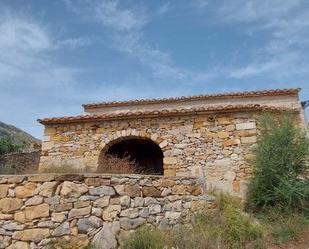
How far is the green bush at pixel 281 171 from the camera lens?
7.52 metres

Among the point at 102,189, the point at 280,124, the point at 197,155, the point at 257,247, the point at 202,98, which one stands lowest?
the point at 257,247

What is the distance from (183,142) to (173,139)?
30 cm

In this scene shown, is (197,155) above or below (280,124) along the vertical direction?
below

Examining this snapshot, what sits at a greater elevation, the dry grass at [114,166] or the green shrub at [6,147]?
the green shrub at [6,147]

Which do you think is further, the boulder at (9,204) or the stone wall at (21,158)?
the stone wall at (21,158)

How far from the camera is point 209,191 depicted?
8.45 m

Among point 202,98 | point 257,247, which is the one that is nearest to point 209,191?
point 257,247

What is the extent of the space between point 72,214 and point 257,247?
11.0ft

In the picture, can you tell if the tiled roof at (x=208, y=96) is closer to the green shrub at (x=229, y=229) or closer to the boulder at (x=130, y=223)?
the green shrub at (x=229, y=229)

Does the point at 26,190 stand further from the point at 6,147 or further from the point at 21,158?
the point at 6,147

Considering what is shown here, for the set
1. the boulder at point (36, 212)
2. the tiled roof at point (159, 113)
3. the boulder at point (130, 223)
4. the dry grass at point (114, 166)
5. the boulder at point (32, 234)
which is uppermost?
the tiled roof at point (159, 113)

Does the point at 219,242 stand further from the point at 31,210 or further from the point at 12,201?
the point at 12,201

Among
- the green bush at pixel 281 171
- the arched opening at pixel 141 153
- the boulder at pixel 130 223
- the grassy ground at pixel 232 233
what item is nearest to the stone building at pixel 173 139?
the arched opening at pixel 141 153

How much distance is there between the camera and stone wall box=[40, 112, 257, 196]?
9.20 meters
